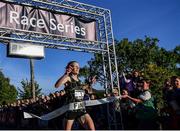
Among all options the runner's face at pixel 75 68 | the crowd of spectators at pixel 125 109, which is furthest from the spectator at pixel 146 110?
the runner's face at pixel 75 68

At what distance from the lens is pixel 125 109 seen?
9.42 meters

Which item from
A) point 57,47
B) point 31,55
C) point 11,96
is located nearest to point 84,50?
point 57,47

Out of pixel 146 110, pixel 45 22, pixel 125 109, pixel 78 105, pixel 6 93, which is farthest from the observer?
pixel 6 93

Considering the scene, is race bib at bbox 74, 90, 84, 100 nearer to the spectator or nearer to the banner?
the spectator

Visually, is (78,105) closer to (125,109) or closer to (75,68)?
(75,68)

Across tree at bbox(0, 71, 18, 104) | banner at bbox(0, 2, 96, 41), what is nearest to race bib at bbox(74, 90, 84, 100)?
banner at bbox(0, 2, 96, 41)

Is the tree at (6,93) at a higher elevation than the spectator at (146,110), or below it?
higher

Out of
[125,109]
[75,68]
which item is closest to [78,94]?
[75,68]

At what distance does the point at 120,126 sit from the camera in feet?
39.0

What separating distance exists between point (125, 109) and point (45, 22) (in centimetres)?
527

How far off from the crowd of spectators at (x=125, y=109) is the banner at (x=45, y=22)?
2.77 meters

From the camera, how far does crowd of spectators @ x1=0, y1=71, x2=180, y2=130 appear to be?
19.1 feet

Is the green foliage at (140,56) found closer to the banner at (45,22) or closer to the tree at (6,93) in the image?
the tree at (6,93)

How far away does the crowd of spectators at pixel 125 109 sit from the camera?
5.83 meters
